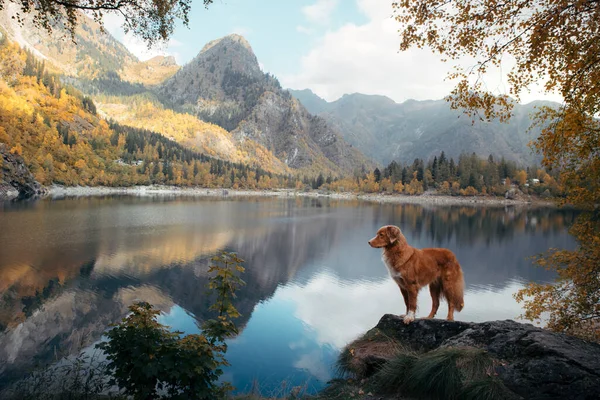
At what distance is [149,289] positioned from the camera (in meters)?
16.4

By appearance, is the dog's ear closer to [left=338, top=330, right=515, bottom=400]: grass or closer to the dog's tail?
the dog's tail

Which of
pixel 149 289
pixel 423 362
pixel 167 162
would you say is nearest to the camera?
pixel 423 362

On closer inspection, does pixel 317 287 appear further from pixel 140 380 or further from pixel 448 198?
pixel 448 198

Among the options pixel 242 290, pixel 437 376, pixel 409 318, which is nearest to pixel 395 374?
pixel 437 376

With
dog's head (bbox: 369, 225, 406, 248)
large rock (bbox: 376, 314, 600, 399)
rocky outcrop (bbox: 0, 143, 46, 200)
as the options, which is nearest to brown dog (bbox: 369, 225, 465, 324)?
dog's head (bbox: 369, 225, 406, 248)

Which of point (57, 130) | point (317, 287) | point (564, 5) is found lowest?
point (317, 287)

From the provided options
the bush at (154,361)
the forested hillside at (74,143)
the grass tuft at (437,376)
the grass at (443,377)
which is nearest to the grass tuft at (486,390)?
the grass at (443,377)

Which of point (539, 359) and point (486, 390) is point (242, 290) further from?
point (539, 359)

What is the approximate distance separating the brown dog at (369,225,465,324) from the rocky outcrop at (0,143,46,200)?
79.7 meters

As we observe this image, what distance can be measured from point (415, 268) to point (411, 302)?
2.48 ft

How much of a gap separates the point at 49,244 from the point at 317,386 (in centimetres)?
2462

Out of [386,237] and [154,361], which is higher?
[386,237]

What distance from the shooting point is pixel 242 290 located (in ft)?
57.1

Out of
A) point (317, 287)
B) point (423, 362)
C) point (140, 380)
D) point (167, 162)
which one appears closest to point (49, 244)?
point (317, 287)
